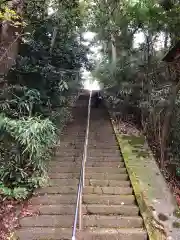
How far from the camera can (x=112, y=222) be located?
5.50 metres

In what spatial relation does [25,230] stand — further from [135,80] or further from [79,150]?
[135,80]

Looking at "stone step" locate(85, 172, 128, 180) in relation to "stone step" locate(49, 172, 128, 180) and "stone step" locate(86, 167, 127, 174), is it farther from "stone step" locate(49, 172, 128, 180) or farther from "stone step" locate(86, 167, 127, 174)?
"stone step" locate(86, 167, 127, 174)

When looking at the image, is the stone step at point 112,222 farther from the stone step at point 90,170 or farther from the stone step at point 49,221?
the stone step at point 90,170

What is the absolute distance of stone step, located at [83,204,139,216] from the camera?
5.78 meters

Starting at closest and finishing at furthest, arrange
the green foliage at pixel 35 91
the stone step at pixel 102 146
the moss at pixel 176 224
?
the moss at pixel 176 224, the green foliage at pixel 35 91, the stone step at pixel 102 146

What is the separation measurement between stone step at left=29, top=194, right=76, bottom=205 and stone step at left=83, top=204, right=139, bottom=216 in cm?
39

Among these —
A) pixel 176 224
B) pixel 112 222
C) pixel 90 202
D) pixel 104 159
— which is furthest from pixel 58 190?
pixel 176 224

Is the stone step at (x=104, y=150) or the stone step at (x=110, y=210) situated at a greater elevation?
the stone step at (x=104, y=150)

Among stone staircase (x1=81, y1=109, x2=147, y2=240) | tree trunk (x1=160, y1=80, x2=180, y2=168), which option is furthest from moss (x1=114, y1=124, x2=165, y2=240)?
tree trunk (x1=160, y1=80, x2=180, y2=168)

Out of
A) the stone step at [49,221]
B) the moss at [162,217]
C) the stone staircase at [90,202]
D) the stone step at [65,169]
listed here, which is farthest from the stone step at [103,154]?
the stone step at [49,221]

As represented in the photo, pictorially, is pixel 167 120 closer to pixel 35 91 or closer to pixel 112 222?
pixel 35 91

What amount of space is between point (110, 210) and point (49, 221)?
3.71 ft

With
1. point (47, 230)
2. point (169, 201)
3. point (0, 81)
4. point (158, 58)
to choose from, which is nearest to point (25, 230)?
point (47, 230)

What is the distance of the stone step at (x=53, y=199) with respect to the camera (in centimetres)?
605
